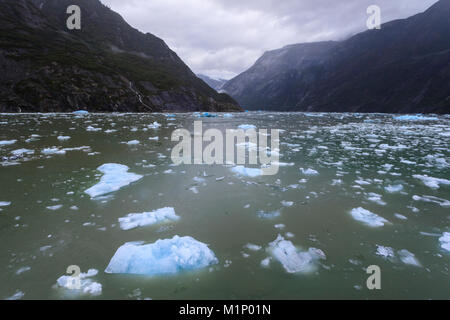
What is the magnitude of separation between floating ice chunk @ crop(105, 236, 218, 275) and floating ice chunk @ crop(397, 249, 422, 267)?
2.23m

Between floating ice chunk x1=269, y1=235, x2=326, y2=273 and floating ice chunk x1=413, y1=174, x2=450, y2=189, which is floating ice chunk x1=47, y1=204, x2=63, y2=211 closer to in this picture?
floating ice chunk x1=269, y1=235, x2=326, y2=273

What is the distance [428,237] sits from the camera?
9.78ft

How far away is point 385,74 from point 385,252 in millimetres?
150459

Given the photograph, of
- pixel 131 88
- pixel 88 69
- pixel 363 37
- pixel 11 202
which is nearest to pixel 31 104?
pixel 88 69

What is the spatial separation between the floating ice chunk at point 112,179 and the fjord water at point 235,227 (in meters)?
0.16

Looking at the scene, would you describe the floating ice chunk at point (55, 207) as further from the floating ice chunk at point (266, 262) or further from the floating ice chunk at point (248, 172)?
the floating ice chunk at point (248, 172)

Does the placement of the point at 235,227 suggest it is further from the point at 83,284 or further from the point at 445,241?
the point at 445,241

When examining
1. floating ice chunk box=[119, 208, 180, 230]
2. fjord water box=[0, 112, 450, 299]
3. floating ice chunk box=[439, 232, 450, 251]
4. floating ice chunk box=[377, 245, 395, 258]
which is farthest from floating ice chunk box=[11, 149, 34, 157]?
floating ice chunk box=[439, 232, 450, 251]

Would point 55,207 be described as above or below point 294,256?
above

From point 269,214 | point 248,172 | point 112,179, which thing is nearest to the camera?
point 269,214

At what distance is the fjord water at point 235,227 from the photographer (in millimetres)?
2133

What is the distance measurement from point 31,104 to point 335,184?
49834 millimetres

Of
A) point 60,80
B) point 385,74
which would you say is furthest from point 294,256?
point 385,74

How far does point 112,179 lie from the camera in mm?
4918
